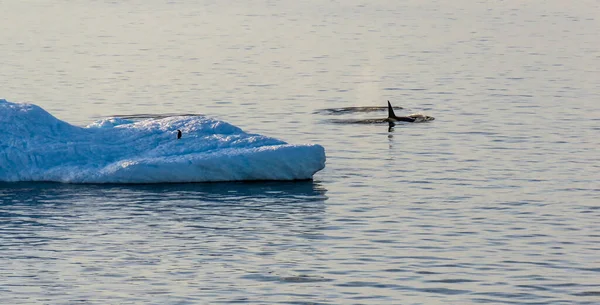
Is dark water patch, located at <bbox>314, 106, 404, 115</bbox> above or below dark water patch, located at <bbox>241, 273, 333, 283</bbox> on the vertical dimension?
above

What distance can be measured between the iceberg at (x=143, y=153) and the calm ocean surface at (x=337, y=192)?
45 cm

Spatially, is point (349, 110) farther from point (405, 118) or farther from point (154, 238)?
point (154, 238)

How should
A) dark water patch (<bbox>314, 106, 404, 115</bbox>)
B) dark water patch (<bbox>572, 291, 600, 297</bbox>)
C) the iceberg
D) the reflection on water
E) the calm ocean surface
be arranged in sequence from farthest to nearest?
dark water patch (<bbox>314, 106, 404, 115</bbox>) < the iceberg < the calm ocean surface < the reflection on water < dark water patch (<bbox>572, 291, 600, 297</bbox>)

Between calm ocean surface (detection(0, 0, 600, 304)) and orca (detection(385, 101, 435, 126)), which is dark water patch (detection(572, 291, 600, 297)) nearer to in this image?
calm ocean surface (detection(0, 0, 600, 304))

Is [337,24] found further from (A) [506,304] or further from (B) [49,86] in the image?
(A) [506,304]

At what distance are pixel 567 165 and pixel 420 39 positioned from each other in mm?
47947

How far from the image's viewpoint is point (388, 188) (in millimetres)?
35031

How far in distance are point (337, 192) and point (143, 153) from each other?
5.06 meters

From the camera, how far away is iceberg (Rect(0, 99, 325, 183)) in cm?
3422

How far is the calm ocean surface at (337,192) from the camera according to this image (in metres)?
25.4

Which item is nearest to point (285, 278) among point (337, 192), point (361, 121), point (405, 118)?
point (337, 192)

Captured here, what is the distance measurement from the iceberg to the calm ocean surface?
1.47 ft

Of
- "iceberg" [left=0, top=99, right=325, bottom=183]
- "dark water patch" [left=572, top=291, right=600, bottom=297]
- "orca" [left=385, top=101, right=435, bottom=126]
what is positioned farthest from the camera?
"orca" [left=385, top=101, right=435, bottom=126]

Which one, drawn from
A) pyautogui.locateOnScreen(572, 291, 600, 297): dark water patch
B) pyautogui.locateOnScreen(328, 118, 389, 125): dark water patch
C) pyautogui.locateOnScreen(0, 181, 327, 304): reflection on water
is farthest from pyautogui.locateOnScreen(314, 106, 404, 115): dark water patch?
pyautogui.locateOnScreen(572, 291, 600, 297): dark water patch
